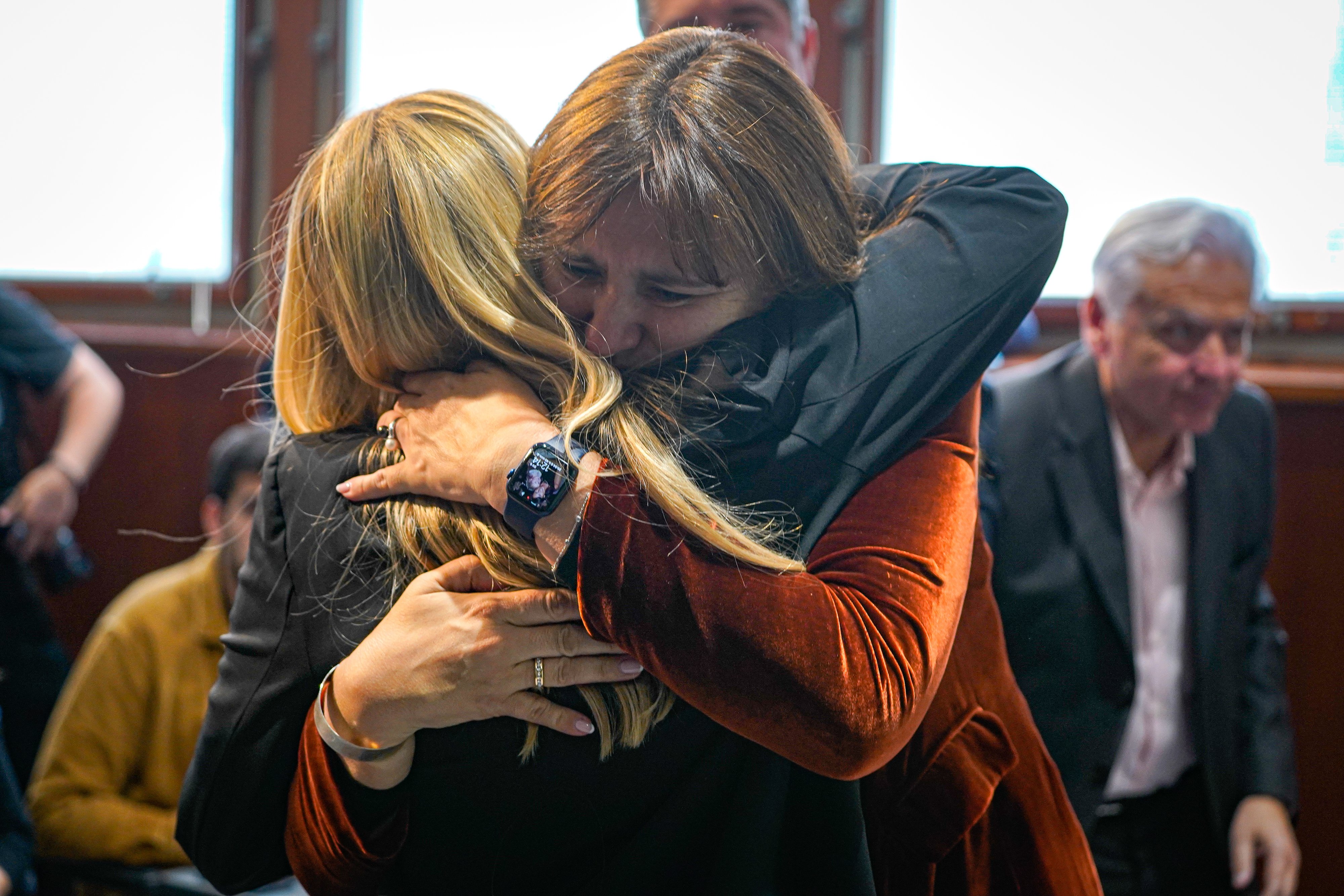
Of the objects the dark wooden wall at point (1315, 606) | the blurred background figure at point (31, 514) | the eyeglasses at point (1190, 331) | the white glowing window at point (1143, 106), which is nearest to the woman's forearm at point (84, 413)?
the blurred background figure at point (31, 514)

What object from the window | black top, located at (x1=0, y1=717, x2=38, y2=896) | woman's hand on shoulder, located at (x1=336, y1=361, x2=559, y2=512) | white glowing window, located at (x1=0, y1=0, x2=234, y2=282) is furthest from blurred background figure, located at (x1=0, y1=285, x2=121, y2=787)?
woman's hand on shoulder, located at (x1=336, y1=361, x2=559, y2=512)

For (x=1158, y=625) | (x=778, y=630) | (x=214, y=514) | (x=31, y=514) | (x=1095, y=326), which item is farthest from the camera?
(x=31, y=514)

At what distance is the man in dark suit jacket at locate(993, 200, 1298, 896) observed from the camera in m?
1.60

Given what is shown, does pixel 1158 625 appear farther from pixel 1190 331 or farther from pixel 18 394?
pixel 18 394

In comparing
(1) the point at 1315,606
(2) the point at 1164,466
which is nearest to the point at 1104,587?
(2) the point at 1164,466

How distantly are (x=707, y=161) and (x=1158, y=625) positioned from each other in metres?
1.33

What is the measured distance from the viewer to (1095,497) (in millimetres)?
1434

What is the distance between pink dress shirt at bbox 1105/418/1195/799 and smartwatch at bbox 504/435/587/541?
3.96ft

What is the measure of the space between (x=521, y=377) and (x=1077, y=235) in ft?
4.12

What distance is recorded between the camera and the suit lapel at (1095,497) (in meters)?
1.37

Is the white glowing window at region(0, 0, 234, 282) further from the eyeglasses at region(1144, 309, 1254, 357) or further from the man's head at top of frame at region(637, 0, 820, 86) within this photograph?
the eyeglasses at region(1144, 309, 1254, 357)

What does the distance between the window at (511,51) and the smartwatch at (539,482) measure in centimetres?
26

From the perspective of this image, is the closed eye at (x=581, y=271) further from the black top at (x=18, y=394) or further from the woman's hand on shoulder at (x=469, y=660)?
the black top at (x=18, y=394)

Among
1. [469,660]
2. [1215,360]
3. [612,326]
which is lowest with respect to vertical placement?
[469,660]
